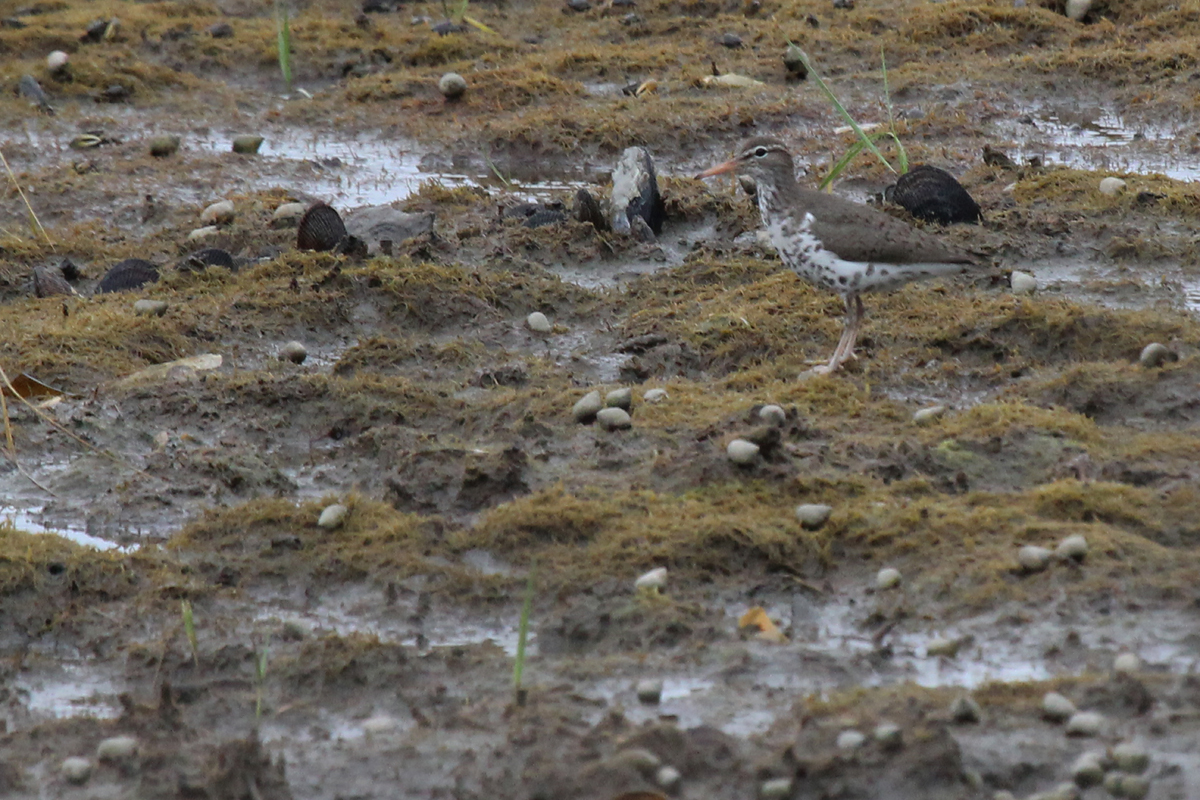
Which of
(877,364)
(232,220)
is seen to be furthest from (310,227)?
(877,364)

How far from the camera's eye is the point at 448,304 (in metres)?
9.21

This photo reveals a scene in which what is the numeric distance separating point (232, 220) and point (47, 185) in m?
2.12

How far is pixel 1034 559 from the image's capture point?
5.85 meters

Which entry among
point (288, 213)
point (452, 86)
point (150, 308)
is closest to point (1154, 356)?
point (150, 308)

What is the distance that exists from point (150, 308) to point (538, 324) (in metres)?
2.40

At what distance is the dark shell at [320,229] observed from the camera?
991 cm

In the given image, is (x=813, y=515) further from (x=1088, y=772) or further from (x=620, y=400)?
(x=1088, y=772)

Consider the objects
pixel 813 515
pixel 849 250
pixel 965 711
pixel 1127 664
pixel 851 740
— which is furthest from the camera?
pixel 849 250

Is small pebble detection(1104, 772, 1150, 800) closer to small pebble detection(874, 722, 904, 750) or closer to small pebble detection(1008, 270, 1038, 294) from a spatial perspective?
small pebble detection(874, 722, 904, 750)

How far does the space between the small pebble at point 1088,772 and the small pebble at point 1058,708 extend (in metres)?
0.30

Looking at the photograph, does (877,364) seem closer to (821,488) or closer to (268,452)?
(821,488)

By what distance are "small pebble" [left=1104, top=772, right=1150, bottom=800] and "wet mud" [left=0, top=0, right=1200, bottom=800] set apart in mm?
33

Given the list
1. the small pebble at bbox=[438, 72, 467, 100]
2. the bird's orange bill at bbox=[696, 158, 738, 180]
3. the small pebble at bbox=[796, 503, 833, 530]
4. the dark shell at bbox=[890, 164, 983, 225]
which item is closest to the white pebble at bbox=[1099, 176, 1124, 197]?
the dark shell at bbox=[890, 164, 983, 225]

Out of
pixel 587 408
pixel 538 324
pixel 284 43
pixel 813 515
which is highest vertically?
pixel 813 515
